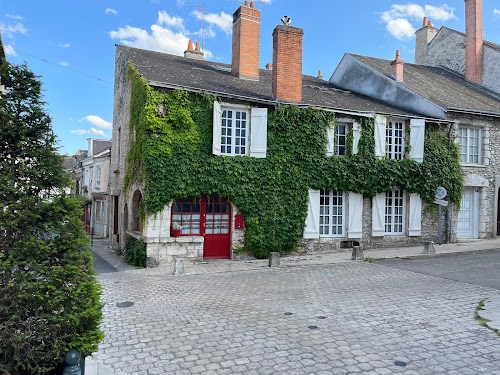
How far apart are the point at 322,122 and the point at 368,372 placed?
399 inches

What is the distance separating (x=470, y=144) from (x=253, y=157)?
31.2 feet

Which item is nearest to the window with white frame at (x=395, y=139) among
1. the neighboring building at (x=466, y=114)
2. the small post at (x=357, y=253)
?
the neighboring building at (x=466, y=114)

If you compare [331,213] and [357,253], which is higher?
[331,213]

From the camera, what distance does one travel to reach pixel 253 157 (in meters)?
12.4

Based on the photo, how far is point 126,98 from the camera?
47.6ft

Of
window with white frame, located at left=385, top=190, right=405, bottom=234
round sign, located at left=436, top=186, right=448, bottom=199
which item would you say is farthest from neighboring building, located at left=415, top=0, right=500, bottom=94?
window with white frame, located at left=385, top=190, right=405, bottom=234

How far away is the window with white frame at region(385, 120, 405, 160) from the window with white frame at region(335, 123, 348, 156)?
1726mm

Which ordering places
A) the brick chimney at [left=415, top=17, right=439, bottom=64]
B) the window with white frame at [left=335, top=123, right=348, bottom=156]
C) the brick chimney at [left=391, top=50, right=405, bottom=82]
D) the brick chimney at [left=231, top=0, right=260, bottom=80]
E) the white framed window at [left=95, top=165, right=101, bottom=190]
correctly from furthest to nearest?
the white framed window at [left=95, top=165, right=101, bottom=190], the brick chimney at [left=415, top=17, right=439, bottom=64], the brick chimney at [left=391, top=50, right=405, bottom=82], the brick chimney at [left=231, top=0, right=260, bottom=80], the window with white frame at [left=335, top=123, right=348, bottom=156]

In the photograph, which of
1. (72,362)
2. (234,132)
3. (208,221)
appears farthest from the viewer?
(234,132)

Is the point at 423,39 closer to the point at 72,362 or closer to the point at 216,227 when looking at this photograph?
the point at 216,227

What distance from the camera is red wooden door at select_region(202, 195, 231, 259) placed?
40.4 feet

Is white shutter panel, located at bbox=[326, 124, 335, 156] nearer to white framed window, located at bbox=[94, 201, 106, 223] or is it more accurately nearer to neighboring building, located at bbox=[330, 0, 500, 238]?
neighboring building, located at bbox=[330, 0, 500, 238]

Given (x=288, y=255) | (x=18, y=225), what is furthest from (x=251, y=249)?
(x=18, y=225)

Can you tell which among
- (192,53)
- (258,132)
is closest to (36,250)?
(258,132)
